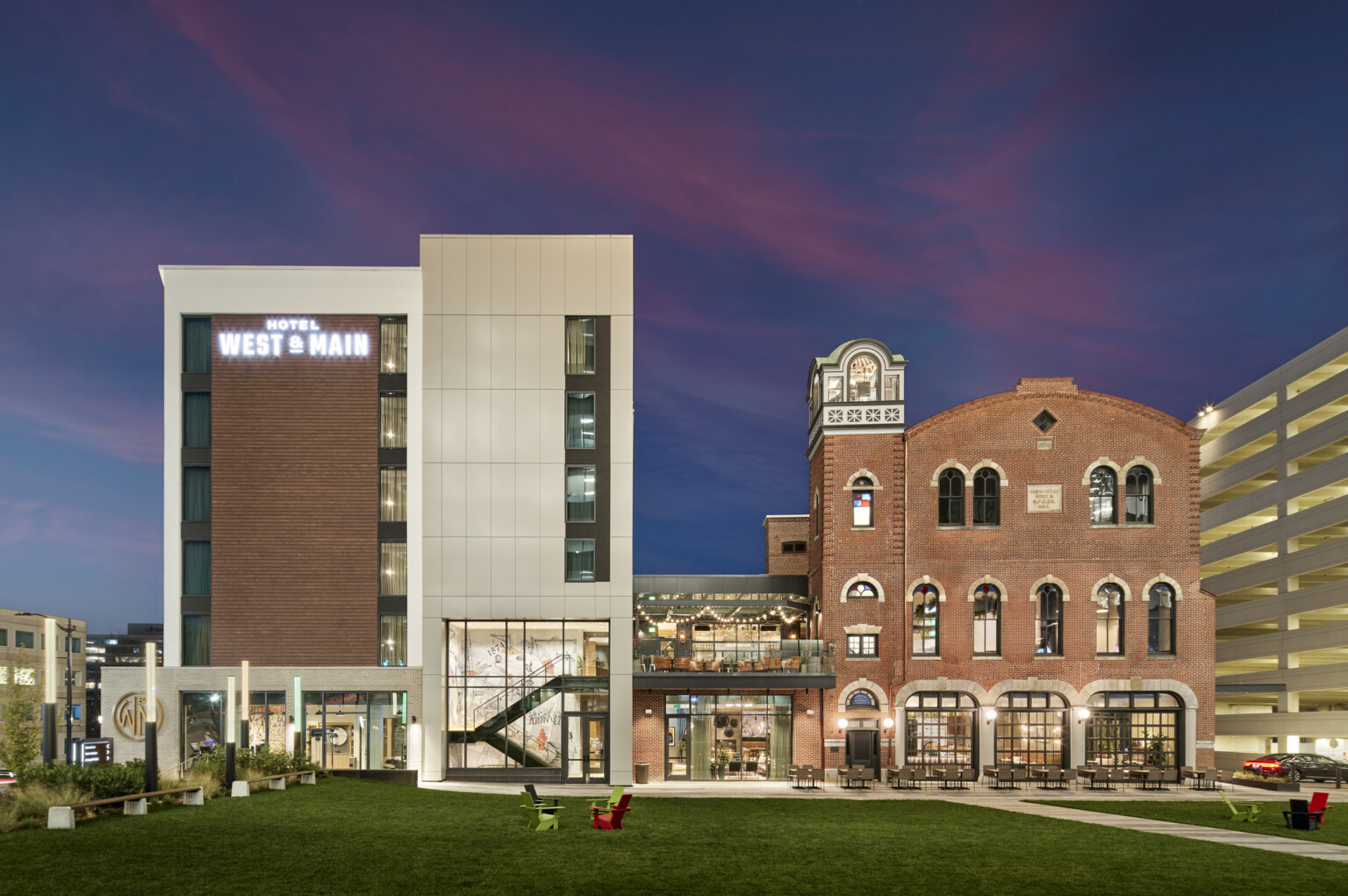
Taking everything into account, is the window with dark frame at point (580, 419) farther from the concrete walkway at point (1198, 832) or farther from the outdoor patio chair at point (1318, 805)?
the outdoor patio chair at point (1318, 805)

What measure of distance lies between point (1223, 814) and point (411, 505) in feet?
85.1

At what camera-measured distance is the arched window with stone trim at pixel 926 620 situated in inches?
1303

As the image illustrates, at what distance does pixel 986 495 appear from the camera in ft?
110

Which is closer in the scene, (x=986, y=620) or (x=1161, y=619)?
(x=1161, y=619)

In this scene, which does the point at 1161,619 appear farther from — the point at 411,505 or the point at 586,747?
the point at 411,505

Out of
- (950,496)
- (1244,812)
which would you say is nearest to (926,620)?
(950,496)

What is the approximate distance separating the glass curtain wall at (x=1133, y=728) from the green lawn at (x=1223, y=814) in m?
3.59

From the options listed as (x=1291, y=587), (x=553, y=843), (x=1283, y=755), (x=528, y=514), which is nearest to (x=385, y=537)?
(x=528, y=514)

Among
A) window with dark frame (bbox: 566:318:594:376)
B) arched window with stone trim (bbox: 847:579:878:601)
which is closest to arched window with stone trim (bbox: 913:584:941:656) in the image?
arched window with stone trim (bbox: 847:579:878:601)

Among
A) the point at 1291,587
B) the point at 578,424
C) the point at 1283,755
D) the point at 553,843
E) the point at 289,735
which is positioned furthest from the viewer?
the point at 1291,587

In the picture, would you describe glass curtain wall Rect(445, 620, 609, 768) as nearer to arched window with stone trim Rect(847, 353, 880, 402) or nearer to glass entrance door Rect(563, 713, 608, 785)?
glass entrance door Rect(563, 713, 608, 785)

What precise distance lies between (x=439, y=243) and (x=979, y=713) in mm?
25095

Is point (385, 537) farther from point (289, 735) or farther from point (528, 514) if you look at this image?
point (289, 735)

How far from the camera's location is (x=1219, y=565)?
53.8 meters
